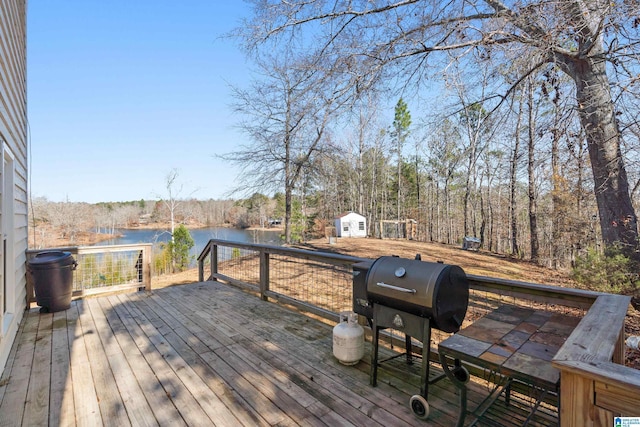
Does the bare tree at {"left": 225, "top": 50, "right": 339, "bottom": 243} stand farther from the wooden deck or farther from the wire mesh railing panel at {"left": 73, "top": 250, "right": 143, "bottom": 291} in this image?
the wooden deck

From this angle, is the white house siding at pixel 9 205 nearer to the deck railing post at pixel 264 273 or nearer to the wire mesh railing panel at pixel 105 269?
the wire mesh railing panel at pixel 105 269

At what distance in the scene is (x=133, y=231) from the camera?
36344 millimetres

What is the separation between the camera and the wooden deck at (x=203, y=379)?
1944 millimetres

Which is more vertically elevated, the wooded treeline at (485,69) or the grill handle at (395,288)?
the wooded treeline at (485,69)

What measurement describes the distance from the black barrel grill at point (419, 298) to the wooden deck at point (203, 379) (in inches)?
15.8

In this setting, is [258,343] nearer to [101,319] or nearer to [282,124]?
[101,319]

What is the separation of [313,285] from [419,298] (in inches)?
210

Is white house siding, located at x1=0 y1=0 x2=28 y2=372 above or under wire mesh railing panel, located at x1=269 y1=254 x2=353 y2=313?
above

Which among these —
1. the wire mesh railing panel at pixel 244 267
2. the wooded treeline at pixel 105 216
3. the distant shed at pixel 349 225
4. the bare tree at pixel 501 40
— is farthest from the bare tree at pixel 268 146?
the distant shed at pixel 349 225

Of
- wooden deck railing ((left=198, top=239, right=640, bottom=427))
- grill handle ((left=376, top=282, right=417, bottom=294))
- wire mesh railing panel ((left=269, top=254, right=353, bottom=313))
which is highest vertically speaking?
grill handle ((left=376, top=282, right=417, bottom=294))

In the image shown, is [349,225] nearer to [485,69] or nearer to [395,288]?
[485,69]

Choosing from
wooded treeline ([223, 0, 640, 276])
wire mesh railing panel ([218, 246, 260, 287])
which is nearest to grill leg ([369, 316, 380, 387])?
wooded treeline ([223, 0, 640, 276])

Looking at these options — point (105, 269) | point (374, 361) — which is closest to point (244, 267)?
point (105, 269)

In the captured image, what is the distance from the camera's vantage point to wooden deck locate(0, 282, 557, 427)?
1944mm
